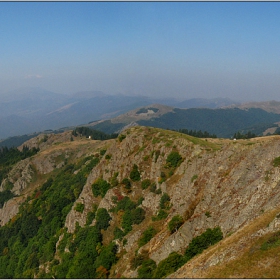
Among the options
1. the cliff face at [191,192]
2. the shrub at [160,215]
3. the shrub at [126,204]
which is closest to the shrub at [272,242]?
the cliff face at [191,192]

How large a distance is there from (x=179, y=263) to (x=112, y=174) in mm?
34989

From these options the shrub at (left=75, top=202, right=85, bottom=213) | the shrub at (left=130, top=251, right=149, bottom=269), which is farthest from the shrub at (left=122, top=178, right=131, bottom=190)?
the shrub at (left=130, top=251, right=149, bottom=269)

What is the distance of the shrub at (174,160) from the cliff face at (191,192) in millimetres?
373

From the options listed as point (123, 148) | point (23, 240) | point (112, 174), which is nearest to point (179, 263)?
point (112, 174)

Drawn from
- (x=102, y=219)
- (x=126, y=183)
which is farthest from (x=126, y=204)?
(x=102, y=219)

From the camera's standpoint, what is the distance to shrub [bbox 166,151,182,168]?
55466 mm

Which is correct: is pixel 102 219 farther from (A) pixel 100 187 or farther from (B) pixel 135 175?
(B) pixel 135 175

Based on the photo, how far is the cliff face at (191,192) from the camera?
30078mm

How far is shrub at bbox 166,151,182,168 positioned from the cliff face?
37 centimetres

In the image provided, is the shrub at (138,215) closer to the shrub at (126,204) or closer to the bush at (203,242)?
the shrub at (126,204)

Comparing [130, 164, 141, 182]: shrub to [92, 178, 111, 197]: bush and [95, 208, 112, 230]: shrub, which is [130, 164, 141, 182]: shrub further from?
[95, 208, 112, 230]: shrub

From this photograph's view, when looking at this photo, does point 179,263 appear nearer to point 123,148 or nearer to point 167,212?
point 167,212

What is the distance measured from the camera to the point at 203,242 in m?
33.6

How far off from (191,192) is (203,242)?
11.9 meters
